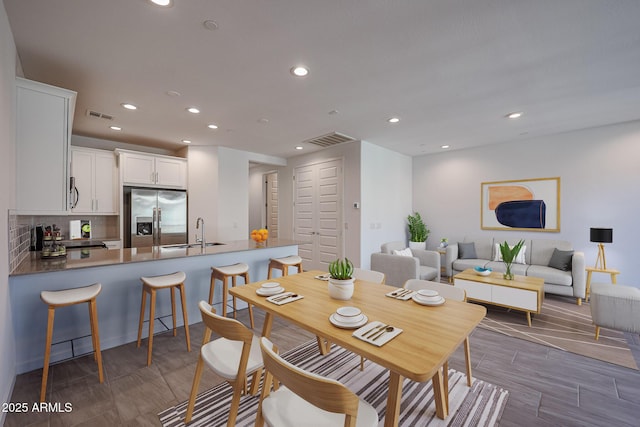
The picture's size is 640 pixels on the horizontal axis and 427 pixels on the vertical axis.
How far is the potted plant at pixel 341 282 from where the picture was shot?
1722mm

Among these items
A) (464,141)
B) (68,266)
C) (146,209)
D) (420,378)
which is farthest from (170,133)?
(464,141)

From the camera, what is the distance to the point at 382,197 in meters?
5.40

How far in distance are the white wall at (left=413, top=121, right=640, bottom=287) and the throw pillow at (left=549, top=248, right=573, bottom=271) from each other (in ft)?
1.81

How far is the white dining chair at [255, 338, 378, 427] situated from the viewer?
0.86m

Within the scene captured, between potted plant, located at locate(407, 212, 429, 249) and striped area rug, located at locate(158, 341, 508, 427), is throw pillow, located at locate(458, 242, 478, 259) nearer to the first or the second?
potted plant, located at locate(407, 212, 429, 249)

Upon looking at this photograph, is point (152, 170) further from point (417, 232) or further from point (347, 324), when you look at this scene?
point (417, 232)

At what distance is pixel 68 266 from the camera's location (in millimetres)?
2166

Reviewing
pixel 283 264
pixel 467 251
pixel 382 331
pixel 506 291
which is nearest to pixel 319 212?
pixel 283 264

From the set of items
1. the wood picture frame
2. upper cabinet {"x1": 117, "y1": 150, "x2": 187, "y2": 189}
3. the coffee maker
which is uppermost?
upper cabinet {"x1": 117, "y1": 150, "x2": 187, "y2": 189}

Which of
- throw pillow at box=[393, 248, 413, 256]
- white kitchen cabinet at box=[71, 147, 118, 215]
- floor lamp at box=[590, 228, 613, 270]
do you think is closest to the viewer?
floor lamp at box=[590, 228, 613, 270]

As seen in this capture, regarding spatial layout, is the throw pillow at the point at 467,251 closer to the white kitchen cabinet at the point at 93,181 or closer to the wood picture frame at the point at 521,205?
the wood picture frame at the point at 521,205

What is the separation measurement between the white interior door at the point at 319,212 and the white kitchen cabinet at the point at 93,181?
344cm

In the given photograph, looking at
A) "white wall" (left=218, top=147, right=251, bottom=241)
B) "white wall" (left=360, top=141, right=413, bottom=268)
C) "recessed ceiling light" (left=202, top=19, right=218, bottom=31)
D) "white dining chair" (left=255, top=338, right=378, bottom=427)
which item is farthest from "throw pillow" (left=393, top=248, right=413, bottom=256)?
"recessed ceiling light" (left=202, top=19, right=218, bottom=31)

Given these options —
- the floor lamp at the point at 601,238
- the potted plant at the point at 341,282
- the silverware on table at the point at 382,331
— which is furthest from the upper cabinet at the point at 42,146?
the floor lamp at the point at 601,238
